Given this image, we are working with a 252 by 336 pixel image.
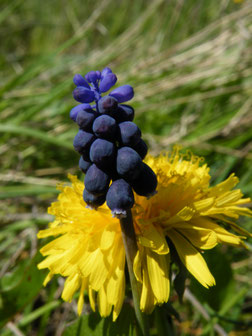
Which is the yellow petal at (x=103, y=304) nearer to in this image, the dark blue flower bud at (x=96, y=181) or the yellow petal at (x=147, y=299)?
the yellow petal at (x=147, y=299)

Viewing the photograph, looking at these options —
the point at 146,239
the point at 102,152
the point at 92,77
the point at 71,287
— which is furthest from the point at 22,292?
the point at 92,77

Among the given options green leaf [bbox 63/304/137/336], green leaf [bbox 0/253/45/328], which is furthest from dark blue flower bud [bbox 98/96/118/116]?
green leaf [bbox 0/253/45/328]

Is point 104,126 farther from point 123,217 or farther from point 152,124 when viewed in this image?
point 152,124

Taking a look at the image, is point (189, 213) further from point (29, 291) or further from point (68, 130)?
point (68, 130)

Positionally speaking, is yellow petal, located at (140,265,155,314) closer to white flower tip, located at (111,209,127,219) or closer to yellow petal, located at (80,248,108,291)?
yellow petal, located at (80,248,108,291)

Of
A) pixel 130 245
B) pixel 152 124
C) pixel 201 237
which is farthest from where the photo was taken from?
pixel 152 124
